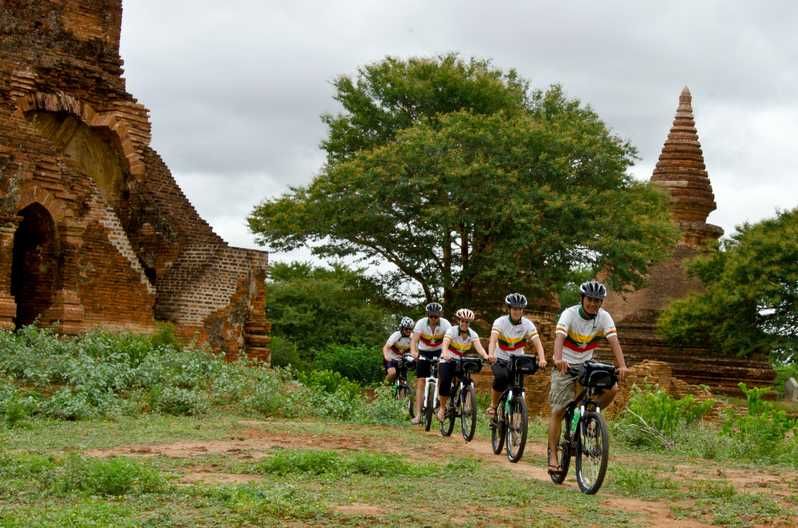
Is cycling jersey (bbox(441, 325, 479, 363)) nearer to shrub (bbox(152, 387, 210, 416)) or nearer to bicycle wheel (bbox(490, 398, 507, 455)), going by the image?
bicycle wheel (bbox(490, 398, 507, 455))

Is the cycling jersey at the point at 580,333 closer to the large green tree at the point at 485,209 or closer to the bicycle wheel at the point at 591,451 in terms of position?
the bicycle wheel at the point at 591,451

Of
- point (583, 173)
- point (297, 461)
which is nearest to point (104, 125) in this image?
point (583, 173)

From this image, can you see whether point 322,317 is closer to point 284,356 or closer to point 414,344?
point 284,356

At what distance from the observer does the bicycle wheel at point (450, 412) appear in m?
12.8

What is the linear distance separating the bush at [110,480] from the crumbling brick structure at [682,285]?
2438 centimetres

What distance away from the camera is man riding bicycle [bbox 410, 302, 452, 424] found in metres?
13.8

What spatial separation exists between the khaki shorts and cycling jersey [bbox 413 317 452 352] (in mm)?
4816

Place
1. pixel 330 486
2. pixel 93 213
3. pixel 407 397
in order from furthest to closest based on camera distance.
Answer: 1. pixel 93 213
2. pixel 407 397
3. pixel 330 486

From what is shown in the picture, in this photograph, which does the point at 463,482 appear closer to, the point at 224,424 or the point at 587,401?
the point at 587,401

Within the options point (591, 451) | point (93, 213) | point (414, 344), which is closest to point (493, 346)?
point (591, 451)

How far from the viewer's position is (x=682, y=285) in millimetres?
34438

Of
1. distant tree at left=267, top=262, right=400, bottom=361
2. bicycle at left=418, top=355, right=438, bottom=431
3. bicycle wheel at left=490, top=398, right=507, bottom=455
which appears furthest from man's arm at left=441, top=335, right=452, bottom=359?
distant tree at left=267, top=262, right=400, bottom=361

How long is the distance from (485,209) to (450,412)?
1551cm

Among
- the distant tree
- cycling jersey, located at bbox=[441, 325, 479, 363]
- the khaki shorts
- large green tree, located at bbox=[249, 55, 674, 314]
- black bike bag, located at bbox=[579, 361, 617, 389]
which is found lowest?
the khaki shorts
